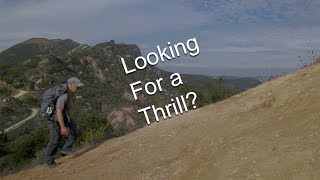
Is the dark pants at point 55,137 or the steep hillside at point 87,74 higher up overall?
the dark pants at point 55,137

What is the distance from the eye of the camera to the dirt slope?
5316mm

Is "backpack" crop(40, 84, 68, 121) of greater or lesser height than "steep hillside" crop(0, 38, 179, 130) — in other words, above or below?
above

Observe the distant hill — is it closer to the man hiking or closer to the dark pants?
the dark pants

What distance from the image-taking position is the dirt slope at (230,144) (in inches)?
209

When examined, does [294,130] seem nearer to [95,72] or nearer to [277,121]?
[277,121]

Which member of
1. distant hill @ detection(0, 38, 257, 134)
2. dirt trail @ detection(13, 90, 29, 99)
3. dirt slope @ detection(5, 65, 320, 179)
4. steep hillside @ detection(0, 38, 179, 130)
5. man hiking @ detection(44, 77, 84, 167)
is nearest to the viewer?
dirt slope @ detection(5, 65, 320, 179)

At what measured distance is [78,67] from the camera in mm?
57312

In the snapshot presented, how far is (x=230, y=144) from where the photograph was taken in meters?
6.20

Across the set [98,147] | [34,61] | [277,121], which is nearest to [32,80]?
[34,61]

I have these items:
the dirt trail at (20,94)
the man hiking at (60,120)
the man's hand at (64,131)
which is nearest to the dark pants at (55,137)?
the man hiking at (60,120)

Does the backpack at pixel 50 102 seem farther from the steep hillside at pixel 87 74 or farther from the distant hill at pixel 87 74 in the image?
the steep hillside at pixel 87 74

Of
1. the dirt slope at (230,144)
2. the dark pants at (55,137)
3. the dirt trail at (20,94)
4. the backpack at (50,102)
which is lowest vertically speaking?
the dirt trail at (20,94)

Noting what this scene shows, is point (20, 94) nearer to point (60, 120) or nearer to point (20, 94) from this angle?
point (20, 94)

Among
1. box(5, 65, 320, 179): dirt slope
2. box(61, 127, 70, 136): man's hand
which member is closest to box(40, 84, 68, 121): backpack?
box(61, 127, 70, 136): man's hand
